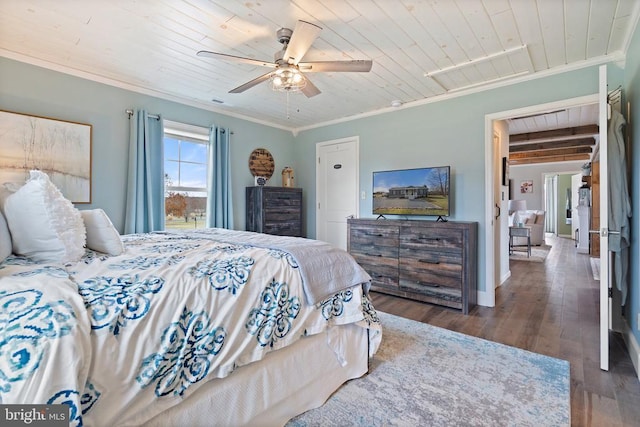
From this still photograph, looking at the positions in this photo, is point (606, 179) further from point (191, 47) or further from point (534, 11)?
point (191, 47)

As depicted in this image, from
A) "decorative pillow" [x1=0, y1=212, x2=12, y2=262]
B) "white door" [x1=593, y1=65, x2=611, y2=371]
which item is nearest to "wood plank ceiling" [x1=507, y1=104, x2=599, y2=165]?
"white door" [x1=593, y1=65, x2=611, y2=371]

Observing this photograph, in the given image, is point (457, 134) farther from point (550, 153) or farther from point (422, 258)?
point (550, 153)

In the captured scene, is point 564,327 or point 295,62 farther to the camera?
point 564,327

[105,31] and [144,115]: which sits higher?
[105,31]

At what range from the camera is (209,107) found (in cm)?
406

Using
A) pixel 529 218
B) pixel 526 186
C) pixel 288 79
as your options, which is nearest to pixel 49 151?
pixel 288 79

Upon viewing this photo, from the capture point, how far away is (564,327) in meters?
2.78

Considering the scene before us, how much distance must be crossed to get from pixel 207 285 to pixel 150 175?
2.72 m

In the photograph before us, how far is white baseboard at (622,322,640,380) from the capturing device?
1.98 meters

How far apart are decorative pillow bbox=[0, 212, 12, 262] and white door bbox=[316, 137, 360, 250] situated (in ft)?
12.4

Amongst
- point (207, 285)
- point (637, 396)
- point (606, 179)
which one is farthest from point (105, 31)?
point (637, 396)

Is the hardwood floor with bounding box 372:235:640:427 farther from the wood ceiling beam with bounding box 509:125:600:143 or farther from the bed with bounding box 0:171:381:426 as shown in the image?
the wood ceiling beam with bounding box 509:125:600:143

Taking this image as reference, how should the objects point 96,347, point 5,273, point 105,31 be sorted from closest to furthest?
point 96,347, point 5,273, point 105,31

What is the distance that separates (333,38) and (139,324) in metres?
2.37
